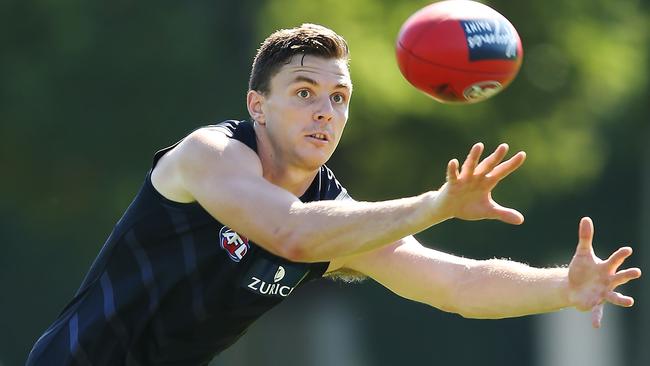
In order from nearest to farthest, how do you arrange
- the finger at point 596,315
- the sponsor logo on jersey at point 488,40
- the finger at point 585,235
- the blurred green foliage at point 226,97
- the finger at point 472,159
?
the finger at point 472,159 → the finger at point 585,235 → the finger at point 596,315 → the sponsor logo on jersey at point 488,40 → the blurred green foliage at point 226,97

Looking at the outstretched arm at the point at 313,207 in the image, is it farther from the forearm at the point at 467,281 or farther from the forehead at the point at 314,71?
the forearm at the point at 467,281

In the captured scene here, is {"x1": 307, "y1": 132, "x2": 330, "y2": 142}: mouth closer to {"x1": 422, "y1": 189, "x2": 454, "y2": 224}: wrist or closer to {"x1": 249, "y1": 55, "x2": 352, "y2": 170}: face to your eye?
{"x1": 249, "y1": 55, "x2": 352, "y2": 170}: face

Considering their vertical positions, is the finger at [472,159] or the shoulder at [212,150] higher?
the finger at [472,159]

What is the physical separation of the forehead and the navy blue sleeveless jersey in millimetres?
346

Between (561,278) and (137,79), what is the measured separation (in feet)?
32.4

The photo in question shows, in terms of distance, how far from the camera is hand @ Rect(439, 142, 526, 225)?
5.97 meters

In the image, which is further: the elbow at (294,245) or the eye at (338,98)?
the eye at (338,98)

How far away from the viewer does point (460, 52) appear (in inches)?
274

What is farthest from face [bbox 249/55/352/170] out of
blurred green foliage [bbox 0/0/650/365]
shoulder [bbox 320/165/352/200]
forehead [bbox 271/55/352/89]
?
blurred green foliage [bbox 0/0/650/365]

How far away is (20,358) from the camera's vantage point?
1847cm

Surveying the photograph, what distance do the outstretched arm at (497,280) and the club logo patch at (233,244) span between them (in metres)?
0.73

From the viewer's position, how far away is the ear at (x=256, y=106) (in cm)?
750

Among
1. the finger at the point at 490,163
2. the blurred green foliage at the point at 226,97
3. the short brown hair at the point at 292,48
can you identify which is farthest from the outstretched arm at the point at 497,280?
the blurred green foliage at the point at 226,97

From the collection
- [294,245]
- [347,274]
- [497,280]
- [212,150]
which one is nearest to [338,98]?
[212,150]
